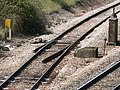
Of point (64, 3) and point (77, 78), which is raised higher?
point (64, 3)

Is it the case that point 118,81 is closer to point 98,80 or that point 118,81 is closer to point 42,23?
point 98,80

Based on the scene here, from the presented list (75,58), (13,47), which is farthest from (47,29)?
(75,58)

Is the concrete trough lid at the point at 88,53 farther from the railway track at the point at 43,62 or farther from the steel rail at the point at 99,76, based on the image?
the steel rail at the point at 99,76

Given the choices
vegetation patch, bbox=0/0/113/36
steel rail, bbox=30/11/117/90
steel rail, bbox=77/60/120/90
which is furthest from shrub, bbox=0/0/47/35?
steel rail, bbox=77/60/120/90

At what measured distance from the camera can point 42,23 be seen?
23672 millimetres

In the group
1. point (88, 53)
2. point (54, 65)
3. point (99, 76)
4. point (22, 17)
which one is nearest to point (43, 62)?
point (54, 65)

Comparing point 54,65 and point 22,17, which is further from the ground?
point 22,17

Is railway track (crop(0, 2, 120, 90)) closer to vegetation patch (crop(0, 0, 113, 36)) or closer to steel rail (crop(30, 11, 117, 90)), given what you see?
steel rail (crop(30, 11, 117, 90))

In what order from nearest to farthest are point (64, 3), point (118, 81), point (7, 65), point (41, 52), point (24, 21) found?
point (118, 81) < point (7, 65) < point (41, 52) < point (24, 21) < point (64, 3)

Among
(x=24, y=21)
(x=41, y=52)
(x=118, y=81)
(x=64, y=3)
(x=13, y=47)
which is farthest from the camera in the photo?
(x=64, y=3)

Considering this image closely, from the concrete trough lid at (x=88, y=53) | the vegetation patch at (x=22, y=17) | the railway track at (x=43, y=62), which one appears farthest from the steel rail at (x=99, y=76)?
the vegetation patch at (x=22, y=17)

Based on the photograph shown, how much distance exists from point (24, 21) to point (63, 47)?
4.68 m

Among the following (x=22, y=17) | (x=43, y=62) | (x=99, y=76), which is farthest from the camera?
(x=22, y=17)

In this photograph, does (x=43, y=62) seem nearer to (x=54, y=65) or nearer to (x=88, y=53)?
(x=54, y=65)
